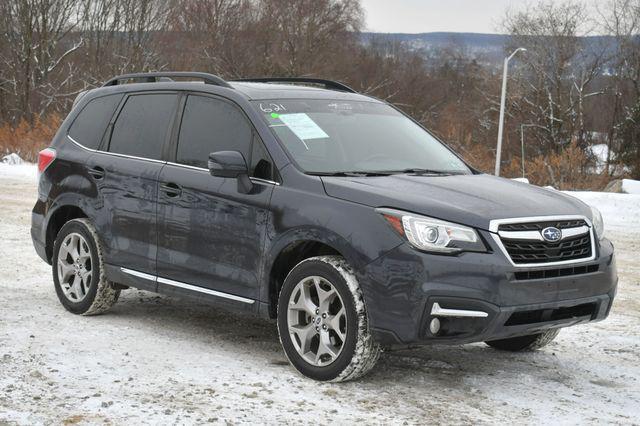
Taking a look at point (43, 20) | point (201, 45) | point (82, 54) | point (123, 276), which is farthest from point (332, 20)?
point (123, 276)

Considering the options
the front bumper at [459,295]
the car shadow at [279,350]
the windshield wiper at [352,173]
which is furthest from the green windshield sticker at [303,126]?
the car shadow at [279,350]

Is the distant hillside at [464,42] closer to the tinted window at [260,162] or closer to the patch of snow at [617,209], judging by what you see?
the patch of snow at [617,209]

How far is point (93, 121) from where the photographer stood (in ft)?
23.7

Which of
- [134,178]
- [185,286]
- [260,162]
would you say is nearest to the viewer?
[260,162]

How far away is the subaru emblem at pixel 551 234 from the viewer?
4.98 metres

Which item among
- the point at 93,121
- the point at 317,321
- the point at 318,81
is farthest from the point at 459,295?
the point at 93,121

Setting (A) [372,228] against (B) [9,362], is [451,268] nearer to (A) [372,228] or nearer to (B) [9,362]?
(A) [372,228]

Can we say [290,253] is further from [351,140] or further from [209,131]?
[209,131]

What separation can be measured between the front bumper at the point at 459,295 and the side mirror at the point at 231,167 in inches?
43.7

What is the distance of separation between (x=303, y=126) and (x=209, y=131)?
27.3 inches

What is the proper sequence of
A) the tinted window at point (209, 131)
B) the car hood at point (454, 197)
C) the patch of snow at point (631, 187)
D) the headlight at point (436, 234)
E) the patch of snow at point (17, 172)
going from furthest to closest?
the patch of snow at point (17, 172)
the patch of snow at point (631, 187)
the tinted window at point (209, 131)
the car hood at point (454, 197)
the headlight at point (436, 234)

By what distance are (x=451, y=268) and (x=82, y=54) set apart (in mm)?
46745

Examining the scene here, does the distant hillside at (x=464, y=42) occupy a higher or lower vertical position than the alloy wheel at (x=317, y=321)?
higher

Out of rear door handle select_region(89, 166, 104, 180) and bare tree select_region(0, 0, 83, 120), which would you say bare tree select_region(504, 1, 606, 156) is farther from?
rear door handle select_region(89, 166, 104, 180)
